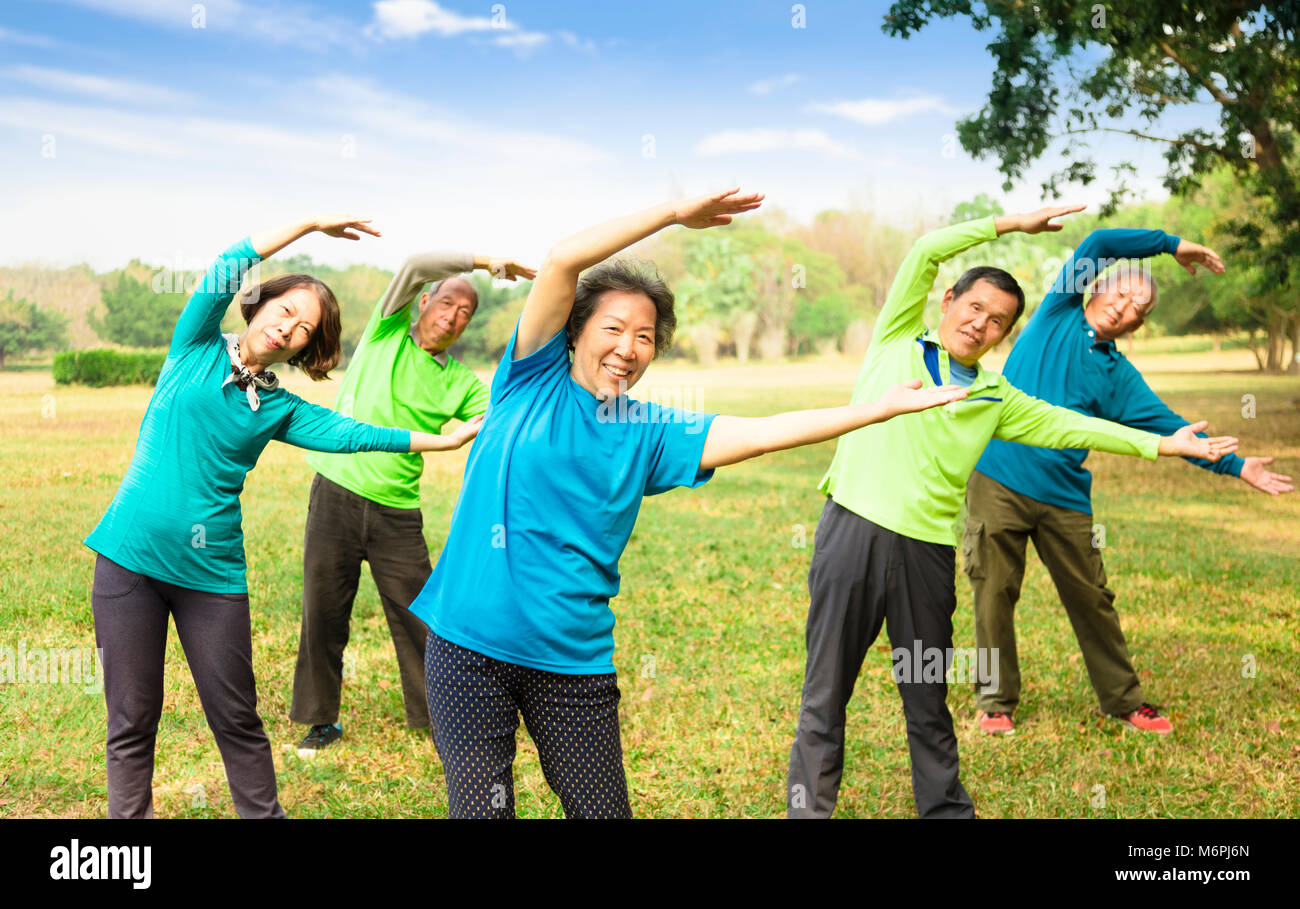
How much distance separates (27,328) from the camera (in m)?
15.3

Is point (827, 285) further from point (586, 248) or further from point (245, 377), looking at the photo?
point (586, 248)

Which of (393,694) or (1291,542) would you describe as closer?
(393,694)

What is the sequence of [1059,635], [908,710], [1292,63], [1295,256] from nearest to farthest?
[908,710] < [1059,635] < [1292,63] < [1295,256]

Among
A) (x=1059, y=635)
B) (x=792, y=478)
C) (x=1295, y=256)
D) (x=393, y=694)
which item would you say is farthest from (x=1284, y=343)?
(x=393, y=694)

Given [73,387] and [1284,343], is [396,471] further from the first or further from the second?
[1284,343]

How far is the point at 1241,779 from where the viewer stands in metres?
5.09

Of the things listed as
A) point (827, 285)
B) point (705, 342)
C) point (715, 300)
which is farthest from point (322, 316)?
point (827, 285)

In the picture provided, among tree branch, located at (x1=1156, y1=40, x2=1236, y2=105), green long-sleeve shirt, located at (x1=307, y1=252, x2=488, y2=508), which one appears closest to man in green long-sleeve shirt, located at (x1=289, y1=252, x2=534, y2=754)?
→ green long-sleeve shirt, located at (x1=307, y1=252, x2=488, y2=508)

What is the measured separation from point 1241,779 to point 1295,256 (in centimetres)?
1371

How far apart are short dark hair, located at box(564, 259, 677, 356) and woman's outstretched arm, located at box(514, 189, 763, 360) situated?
84mm

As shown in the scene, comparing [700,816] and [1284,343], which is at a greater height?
[1284,343]

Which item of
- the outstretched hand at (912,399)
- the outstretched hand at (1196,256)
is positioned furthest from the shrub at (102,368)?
the outstretched hand at (912,399)

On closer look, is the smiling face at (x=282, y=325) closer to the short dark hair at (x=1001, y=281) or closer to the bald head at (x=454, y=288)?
the bald head at (x=454, y=288)

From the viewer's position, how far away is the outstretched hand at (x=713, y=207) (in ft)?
8.09
